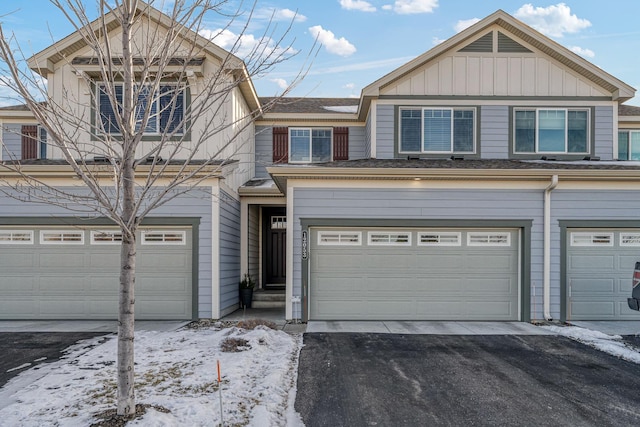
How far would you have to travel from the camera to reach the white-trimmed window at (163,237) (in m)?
9.87

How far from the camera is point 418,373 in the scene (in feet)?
20.1

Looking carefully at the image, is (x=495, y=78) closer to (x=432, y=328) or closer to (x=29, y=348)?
(x=432, y=328)

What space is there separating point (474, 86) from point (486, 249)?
4.78 metres

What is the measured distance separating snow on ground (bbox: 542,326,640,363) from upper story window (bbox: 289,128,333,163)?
8.33 m

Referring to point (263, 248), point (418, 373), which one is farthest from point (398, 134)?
point (418, 373)

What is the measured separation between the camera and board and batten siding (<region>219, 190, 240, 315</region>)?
10164 millimetres

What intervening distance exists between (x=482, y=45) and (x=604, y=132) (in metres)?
4.15

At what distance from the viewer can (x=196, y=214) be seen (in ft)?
32.0

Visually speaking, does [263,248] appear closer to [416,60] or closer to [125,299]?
[416,60]

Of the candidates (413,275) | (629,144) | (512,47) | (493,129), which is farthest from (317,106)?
(629,144)

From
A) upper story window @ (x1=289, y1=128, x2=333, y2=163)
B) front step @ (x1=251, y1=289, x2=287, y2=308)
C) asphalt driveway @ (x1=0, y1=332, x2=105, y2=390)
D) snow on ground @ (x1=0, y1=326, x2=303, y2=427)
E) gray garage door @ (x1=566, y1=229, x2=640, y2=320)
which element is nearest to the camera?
snow on ground @ (x1=0, y1=326, x2=303, y2=427)

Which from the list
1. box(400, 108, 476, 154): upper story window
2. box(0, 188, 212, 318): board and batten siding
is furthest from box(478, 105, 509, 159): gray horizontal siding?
→ box(0, 188, 212, 318): board and batten siding

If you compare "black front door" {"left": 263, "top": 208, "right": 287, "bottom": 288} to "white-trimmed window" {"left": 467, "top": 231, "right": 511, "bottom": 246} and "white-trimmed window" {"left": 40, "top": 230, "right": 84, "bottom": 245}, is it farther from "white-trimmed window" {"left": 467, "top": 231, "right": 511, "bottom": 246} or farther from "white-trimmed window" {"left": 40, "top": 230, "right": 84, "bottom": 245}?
"white-trimmed window" {"left": 467, "top": 231, "right": 511, "bottom": 246}

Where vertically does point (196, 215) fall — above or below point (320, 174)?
below
